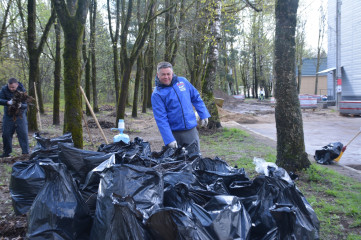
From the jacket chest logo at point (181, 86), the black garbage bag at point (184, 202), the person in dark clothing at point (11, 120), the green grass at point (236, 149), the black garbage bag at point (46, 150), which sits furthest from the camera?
the person in dark clothing at point (11, 120)

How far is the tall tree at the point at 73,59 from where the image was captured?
5535 mm

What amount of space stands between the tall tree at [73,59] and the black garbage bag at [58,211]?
10.5ft

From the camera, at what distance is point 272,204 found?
8.90ft

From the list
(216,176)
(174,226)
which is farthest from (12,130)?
(174,226)

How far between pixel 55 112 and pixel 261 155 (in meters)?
9.57

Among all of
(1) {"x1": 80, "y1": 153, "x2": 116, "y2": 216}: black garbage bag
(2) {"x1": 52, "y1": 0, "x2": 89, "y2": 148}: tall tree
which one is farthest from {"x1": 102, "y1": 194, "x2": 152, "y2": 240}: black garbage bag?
(2) {"x1": 52, "y1": 0, "x2": 89, "y2": 148}: tall tree

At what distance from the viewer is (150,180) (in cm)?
255

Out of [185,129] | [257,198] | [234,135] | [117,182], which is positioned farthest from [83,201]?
[234,135]

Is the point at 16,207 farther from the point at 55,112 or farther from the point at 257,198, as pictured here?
the point at 55,112

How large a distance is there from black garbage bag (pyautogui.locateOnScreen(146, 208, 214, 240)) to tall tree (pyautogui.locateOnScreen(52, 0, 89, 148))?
3997mm

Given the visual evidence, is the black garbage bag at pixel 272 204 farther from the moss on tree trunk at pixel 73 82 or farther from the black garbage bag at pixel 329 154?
the black garbage bag at pixel 329 154

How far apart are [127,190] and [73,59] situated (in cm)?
397

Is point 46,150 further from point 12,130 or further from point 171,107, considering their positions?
point 12,130

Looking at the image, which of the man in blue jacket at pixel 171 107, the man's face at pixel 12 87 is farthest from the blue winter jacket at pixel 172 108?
the man's face at pixel 12 87
